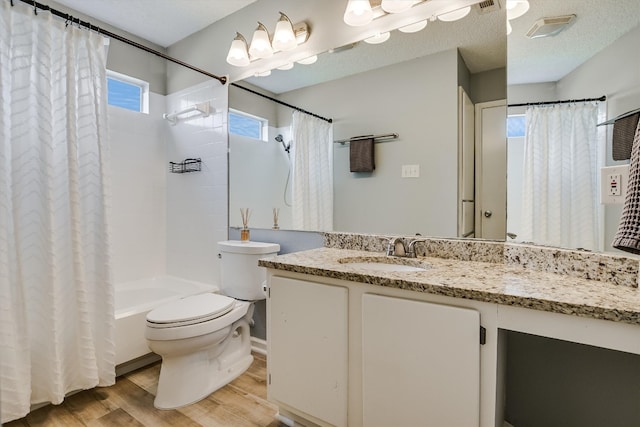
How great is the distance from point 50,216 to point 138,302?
1.09 meters

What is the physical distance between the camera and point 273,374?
54.6 inches

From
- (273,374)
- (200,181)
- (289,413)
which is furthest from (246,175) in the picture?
(289,413)

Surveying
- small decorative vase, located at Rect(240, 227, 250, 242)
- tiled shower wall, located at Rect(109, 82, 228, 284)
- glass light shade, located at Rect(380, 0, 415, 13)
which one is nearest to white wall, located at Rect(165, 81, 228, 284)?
tiled shower wall, located at Rect(109, 82, 228, 284)

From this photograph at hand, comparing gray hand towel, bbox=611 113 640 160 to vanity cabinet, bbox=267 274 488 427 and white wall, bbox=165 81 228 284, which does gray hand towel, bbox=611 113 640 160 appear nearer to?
vanity cabinet, bbox=267 274 488 427

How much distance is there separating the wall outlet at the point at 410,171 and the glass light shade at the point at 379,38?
2.23 feet

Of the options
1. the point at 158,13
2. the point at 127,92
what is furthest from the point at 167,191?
the point at 158,13

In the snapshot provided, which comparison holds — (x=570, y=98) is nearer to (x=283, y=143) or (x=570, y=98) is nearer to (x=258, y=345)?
(x=283, y=143)

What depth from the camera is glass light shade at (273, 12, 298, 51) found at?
6.14ft

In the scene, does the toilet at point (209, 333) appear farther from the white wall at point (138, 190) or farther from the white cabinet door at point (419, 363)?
the white wall at point (138, 190)

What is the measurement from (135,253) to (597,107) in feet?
9.88

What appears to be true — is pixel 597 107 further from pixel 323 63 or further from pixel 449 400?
pixel 323 63

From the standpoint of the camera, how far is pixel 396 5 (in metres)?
1.49

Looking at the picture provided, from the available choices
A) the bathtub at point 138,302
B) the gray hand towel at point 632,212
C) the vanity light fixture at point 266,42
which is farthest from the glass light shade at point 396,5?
the bathtub at point 138,302

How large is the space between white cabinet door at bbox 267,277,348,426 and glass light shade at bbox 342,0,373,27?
4.44 ft
